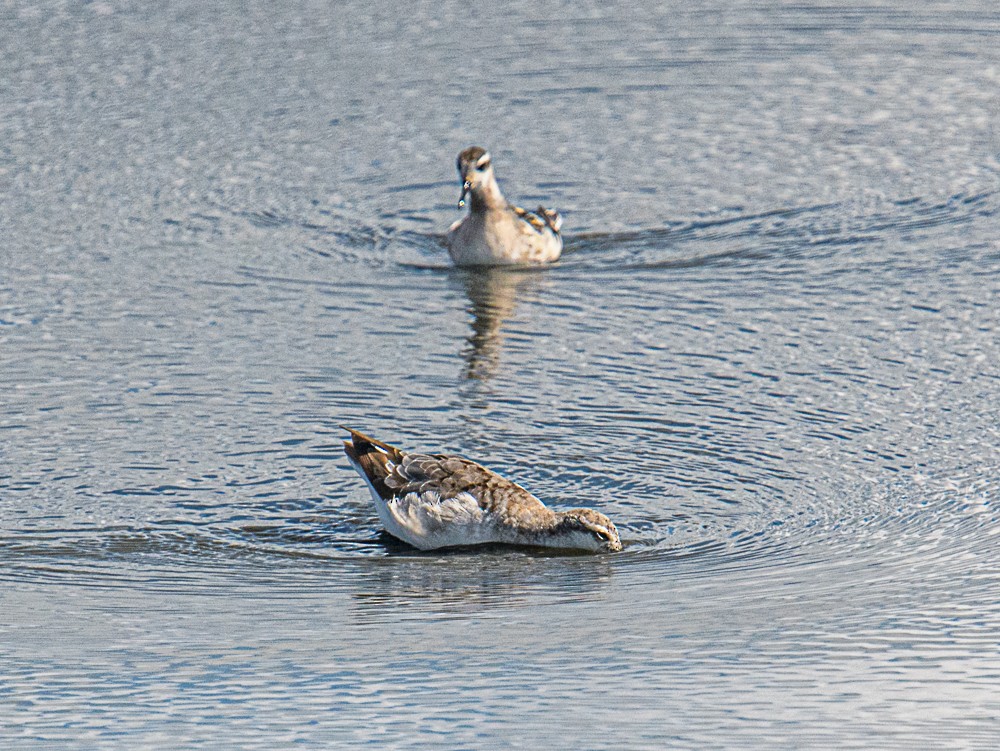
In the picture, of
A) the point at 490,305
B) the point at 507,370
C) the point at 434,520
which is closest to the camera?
the point at 434,520

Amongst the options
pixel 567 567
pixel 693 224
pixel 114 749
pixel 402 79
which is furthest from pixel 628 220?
pixel 114 749

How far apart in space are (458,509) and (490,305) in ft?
15.4

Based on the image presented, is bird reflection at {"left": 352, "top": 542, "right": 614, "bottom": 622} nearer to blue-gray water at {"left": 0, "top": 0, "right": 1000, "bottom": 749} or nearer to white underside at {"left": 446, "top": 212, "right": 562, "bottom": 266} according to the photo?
blue-gray water at {"left": 0, "top": 0, "right": 1000, "bottom": 749}

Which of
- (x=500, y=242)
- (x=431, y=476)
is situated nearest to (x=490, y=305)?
(x=500, y=242)

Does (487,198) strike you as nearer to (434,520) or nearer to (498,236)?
(498,236)

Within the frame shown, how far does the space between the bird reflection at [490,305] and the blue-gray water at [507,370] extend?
0.05 metres

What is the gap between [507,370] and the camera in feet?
37.6

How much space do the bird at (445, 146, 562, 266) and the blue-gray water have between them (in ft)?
0.70

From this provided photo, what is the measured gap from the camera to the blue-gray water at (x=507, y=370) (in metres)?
6.95

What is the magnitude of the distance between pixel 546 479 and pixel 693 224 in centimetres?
553

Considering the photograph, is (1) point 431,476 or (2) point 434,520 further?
(1) point 431,476

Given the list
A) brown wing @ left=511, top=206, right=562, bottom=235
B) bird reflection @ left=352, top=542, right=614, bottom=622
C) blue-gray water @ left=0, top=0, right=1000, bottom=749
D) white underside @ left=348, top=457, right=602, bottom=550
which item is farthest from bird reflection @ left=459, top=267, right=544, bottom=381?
bird reflection @ left=352, top=542, right=614, bottom=622

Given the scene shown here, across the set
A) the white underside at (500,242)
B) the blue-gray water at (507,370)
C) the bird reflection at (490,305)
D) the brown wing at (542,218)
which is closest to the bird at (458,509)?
the blue-gray water at (507,370)

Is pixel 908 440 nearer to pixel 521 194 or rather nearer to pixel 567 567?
pixel 567 567
